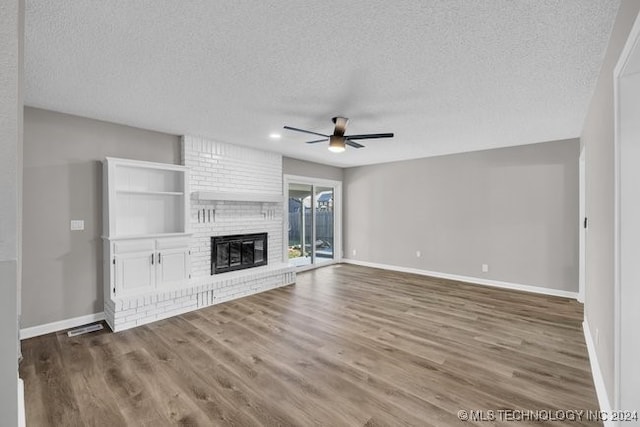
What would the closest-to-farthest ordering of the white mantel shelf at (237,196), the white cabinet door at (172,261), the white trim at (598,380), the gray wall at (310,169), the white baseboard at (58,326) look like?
the white trim at (598,380), the white baseboard at (58,326), the white cabinet door at (172,261), the white mantel shelf at (237,196), the gray wall at (310,169)

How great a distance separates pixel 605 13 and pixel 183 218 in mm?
4660

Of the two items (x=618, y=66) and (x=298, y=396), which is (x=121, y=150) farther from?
(x=618, y=66)

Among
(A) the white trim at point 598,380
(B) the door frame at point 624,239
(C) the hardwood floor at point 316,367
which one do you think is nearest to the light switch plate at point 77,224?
(C) the hardwood floor at point 316,367

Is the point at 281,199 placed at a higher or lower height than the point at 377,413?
higher

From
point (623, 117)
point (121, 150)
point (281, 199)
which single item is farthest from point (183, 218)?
point (623, 117)

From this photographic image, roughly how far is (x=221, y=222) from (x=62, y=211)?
2.02 meters

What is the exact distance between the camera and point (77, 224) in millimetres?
3537

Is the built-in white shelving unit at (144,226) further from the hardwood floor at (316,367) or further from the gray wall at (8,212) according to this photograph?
the gray wall at (8,212)

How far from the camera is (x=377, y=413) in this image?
2.02 metres

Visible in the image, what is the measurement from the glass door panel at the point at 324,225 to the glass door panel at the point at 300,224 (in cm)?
26

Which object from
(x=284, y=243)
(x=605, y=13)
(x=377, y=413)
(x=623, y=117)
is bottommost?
(x=377, y=413)

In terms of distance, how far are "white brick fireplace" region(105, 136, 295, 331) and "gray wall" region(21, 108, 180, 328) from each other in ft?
1.53

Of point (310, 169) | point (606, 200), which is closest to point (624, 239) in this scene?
point (606, 200)

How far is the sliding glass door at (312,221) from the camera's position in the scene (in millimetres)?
6609
